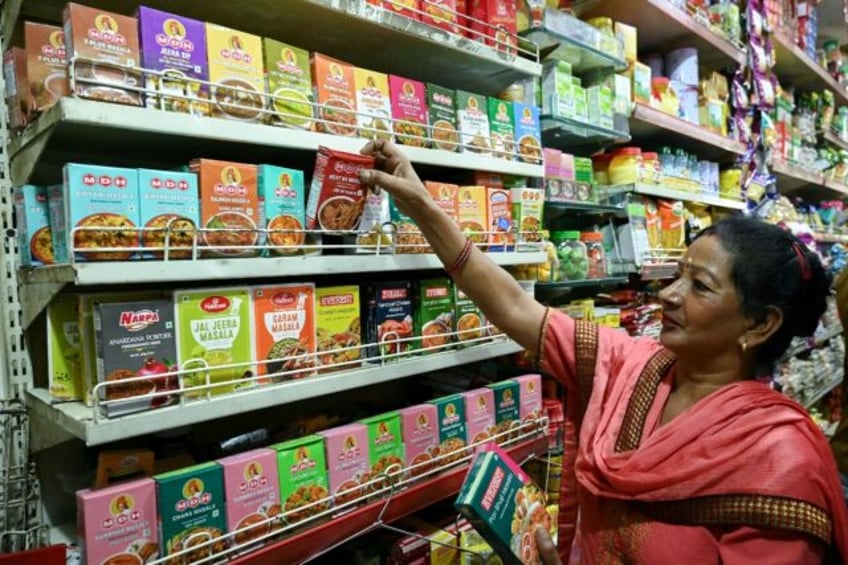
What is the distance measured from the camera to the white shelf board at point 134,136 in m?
1.01

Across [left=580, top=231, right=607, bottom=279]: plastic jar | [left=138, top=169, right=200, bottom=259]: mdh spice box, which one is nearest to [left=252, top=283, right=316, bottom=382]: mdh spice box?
[left=138, top=169, right=200, bottom=259]: mdh spice box

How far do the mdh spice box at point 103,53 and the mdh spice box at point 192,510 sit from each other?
0.75 meters

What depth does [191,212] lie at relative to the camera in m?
1.15

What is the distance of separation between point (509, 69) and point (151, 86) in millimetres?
1174

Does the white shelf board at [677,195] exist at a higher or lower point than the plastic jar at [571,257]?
higher

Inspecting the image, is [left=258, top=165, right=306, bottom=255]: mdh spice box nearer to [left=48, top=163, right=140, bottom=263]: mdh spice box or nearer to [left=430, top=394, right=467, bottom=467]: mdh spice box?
[left=48, top=163, right=140, bottom=263]: mdh spice box

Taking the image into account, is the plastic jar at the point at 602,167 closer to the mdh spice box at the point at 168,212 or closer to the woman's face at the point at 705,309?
the woman's face at the point at 705,309

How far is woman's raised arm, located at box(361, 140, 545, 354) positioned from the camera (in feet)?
4.62

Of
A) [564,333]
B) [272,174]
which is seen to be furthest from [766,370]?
[272,174]

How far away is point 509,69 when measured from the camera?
1869 millimetres

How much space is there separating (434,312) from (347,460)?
505mm

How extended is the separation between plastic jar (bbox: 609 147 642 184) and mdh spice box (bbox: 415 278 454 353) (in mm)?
1260

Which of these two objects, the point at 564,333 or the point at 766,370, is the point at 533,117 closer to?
the point at 564,333

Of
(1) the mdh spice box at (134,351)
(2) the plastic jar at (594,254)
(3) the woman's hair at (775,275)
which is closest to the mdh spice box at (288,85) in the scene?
(1) the mdh spice box at (134,351)
